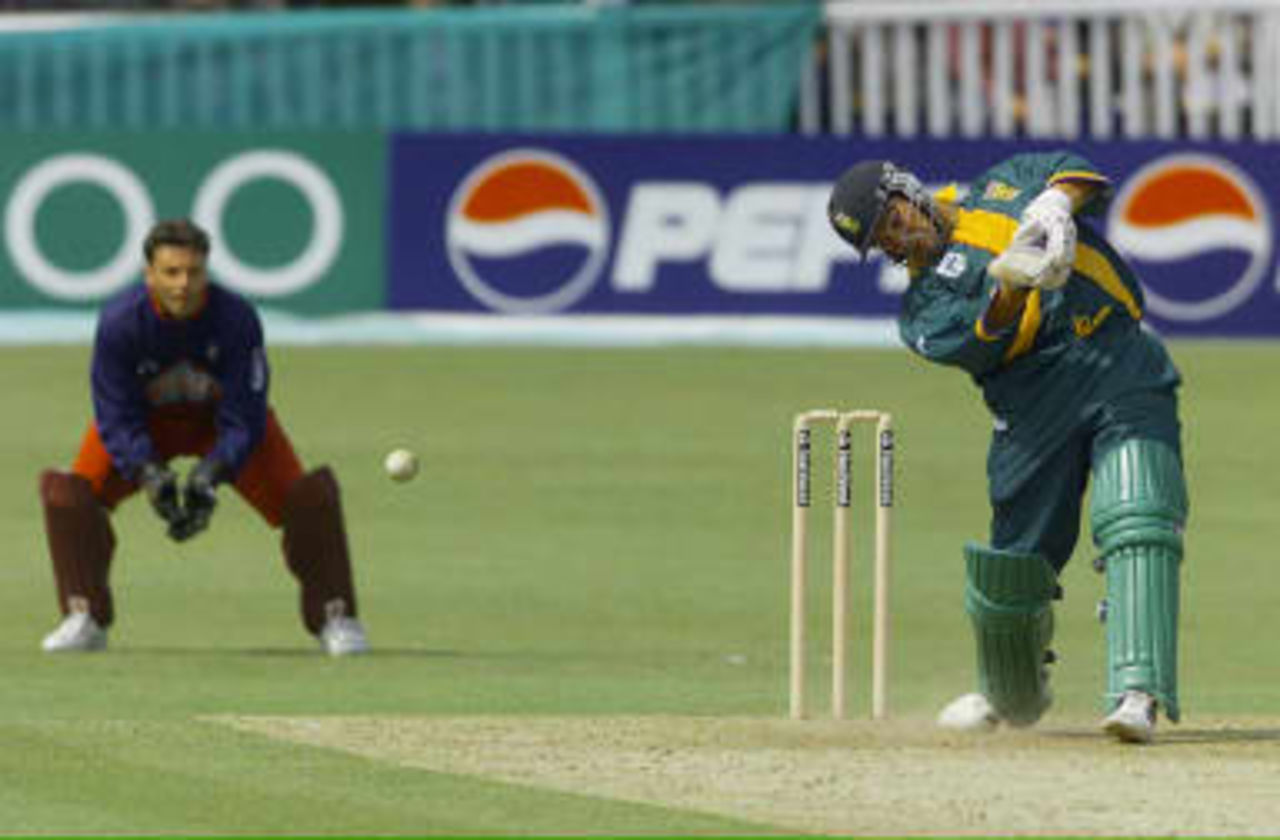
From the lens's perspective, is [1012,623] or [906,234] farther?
[1012,623]

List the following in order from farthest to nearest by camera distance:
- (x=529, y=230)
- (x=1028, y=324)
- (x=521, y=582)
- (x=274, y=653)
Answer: (x=529, y=230) → (x=521, y=582) → (x=274, y=653) → (x=1028, y=324)

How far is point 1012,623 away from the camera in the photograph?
11.6 m

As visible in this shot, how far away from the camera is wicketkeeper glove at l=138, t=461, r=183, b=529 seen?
14031mm

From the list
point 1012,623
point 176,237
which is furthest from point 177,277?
point 1012,623

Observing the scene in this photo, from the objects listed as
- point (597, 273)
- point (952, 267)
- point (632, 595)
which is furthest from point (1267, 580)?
point (597, 273)

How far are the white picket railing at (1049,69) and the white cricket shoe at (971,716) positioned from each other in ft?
51.5

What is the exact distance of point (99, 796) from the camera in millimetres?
10422

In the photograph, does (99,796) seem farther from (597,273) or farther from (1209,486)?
(597,273)

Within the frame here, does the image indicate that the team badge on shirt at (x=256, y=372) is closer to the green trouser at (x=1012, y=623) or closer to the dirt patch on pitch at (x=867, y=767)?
the dirt patch on pitch at (x=867, y=767)

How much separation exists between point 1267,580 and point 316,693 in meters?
5.43

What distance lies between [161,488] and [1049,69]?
1512 centimetres

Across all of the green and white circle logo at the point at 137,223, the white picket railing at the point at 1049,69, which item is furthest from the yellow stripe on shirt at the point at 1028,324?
the white picket railing at the point at 1049,69

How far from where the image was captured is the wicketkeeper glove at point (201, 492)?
14.1 meters

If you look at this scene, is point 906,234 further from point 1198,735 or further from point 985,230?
point 1198,735
